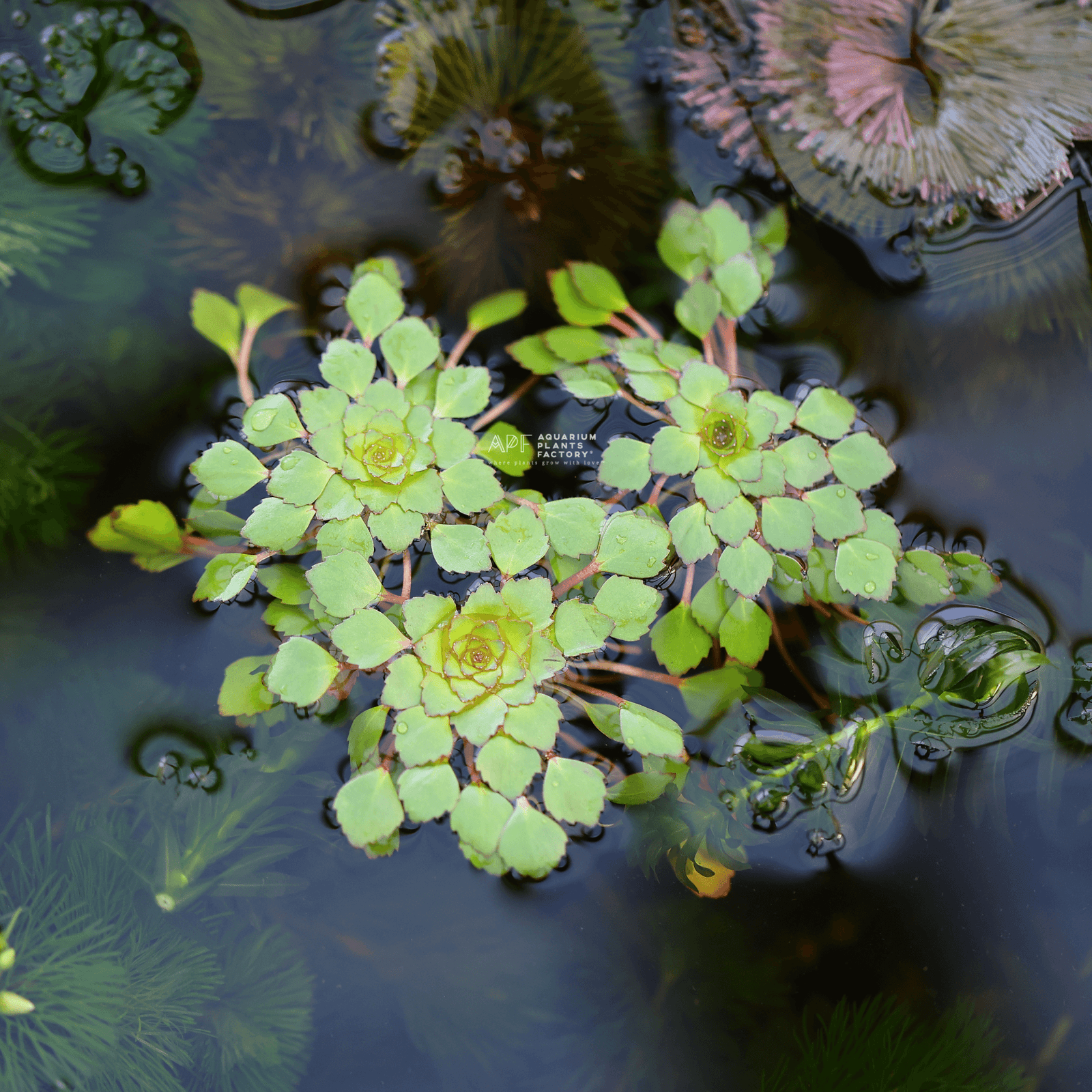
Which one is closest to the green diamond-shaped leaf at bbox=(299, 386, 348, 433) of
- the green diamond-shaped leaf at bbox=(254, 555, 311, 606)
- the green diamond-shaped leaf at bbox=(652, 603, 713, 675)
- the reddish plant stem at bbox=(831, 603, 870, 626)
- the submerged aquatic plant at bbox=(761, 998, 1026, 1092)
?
the green diamond-shaped leaf at bbox=(254, 555, 311, 606)

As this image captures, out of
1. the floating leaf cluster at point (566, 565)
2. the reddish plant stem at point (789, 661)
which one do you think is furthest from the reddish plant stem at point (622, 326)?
the reddish plant stem at point (789, 661)

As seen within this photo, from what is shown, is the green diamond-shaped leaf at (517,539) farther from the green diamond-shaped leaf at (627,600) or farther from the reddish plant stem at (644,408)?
the reddish plant stem at (644,408)

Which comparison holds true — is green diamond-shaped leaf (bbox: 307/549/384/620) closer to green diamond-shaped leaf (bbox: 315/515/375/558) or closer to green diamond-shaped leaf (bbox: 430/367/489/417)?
green diamond-shaped leaf (bbox: 315/515/375/558)

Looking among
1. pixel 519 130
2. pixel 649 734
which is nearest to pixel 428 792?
pixel 649 734

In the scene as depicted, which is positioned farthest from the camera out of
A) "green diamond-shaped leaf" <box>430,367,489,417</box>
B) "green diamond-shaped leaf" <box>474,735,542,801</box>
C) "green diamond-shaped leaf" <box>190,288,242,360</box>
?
"green diamond-shaped leaf" <box>190,288,242,360</box>

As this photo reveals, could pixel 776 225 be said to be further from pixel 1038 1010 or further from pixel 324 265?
pixel 1038 1010

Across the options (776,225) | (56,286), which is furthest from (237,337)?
(776,225)

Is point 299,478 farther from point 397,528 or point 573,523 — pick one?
point 573,523
